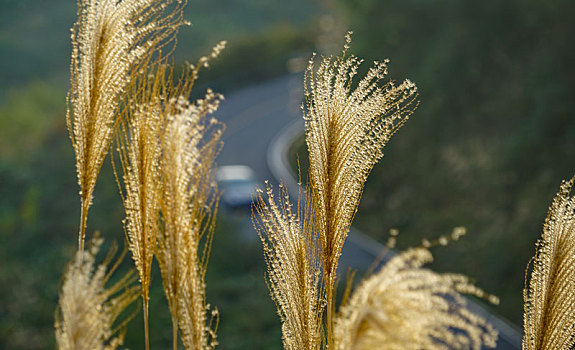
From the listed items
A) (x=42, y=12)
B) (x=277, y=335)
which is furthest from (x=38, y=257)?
(x=42, y=12)

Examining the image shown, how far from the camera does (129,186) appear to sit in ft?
6.35

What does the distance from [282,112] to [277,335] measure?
14.5 metres

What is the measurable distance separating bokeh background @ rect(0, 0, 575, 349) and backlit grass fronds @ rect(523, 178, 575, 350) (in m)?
7.80

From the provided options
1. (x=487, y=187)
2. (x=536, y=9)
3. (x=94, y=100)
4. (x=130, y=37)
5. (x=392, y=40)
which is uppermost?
(x=392, y=40)

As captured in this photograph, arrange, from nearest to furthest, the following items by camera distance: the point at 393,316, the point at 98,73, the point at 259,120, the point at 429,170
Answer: the point at 98,73 < the point at 393,316 < the point at 429,170 < the point at 259,120

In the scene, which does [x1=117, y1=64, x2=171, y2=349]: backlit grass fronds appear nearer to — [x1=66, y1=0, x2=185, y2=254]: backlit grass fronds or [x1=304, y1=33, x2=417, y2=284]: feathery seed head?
[x1=66, y1=0, x2=185, y2=254]: backlit grass fronds

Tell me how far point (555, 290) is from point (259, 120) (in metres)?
20.8

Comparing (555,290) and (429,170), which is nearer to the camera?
(555,290)

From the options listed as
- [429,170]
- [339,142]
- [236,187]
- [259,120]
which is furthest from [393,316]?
[259,120]

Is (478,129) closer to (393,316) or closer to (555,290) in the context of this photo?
(393,316)

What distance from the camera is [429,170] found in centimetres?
1570

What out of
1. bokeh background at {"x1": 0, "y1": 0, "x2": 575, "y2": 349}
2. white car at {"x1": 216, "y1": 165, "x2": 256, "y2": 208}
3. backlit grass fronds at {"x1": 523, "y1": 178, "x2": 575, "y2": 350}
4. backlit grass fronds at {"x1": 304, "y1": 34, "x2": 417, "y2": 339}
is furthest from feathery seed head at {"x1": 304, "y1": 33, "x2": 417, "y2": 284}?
white car at {"x1": 216, "y1": 165, "x2": 256, "y2": 208}

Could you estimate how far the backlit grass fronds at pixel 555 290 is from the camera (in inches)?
76.6

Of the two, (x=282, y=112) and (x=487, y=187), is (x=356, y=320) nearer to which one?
(x=487, y=187)
